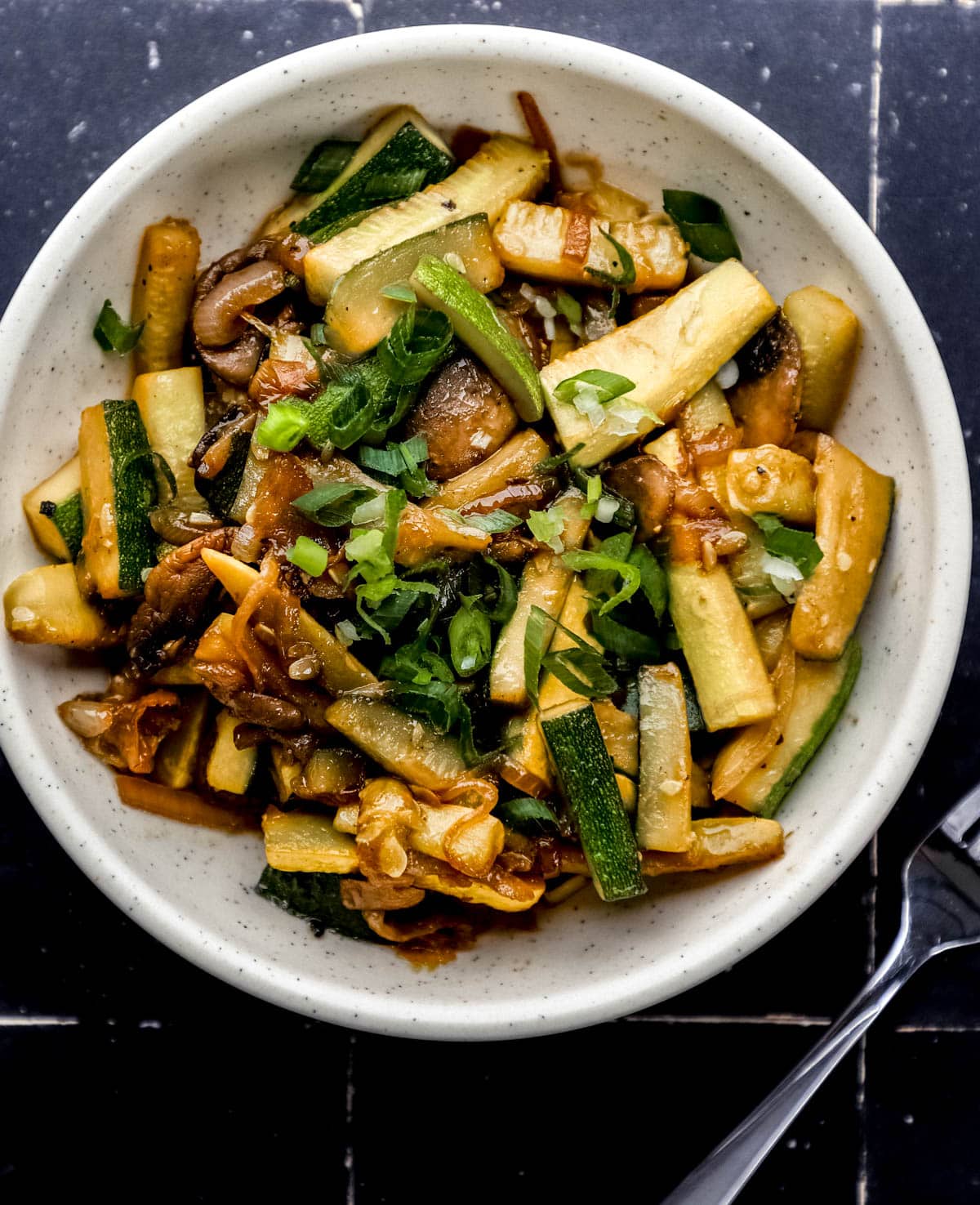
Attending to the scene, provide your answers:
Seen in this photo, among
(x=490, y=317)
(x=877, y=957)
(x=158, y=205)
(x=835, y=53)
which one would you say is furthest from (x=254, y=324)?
(x=877, y=957)

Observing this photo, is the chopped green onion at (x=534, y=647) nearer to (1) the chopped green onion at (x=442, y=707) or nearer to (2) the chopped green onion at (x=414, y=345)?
(1) the chopped green onion at (x=442, y=707)

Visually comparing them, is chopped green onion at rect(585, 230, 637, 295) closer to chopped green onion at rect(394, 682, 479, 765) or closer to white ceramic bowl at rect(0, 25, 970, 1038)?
white ceramic bowl at rect(0, 25, 970, 1038)

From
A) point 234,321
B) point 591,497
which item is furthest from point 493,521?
point 234,321

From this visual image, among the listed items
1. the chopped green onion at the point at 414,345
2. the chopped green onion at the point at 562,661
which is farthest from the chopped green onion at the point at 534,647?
the chopped green onion at the point at 414,345

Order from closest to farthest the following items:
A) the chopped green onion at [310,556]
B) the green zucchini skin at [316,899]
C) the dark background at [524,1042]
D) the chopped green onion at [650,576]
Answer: the chopped green onion at [310,556] < the chopped green onion at [650,576] < the green zucchini skin at [316,899] < the dark background at [524,1042]

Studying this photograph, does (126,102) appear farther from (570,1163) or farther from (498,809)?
(570,1163)

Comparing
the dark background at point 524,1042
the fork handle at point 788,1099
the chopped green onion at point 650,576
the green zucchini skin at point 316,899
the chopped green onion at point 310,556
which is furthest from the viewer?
the dark background at point 524,1042
